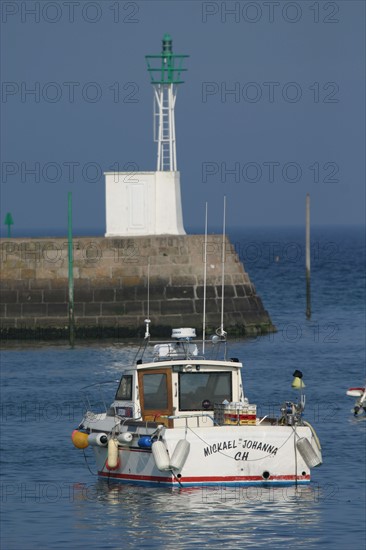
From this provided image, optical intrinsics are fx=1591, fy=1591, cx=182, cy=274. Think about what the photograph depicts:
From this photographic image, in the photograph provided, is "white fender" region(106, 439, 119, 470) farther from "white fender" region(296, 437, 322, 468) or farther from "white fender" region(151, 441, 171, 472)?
"white fender" region(296, 437, 322, 468)

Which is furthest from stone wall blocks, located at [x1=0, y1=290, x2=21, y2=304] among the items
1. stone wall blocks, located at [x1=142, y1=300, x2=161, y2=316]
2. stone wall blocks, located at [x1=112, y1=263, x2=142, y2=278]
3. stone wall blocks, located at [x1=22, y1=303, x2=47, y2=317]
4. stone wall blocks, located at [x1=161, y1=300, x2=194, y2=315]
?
stone wall blocks, located at [x1=161, y1=300, x2=194, y2=315]

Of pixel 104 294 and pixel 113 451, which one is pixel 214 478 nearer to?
pixel 113 451

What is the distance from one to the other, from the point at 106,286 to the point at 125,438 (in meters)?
22.2

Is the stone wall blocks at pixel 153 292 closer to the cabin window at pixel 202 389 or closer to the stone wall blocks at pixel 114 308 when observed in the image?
the stone wall blocks at pixel 114 308

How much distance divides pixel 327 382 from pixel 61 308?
1070 cm

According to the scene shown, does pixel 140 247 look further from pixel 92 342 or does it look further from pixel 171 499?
pixel 171 499

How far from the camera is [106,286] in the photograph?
46.9 metres

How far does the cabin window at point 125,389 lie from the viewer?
2602cm

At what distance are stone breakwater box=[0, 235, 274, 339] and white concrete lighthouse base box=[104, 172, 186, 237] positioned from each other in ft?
5.66

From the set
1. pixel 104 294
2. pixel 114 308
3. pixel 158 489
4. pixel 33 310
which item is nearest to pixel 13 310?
pixel 33 310

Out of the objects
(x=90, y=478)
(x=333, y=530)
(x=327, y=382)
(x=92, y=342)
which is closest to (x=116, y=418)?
(x=90, y=478)

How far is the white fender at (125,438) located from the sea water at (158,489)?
0.78 metres

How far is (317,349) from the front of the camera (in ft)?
155

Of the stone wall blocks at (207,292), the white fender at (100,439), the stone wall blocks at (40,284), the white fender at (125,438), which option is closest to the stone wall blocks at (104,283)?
the stone wall blocks at (40,284)
